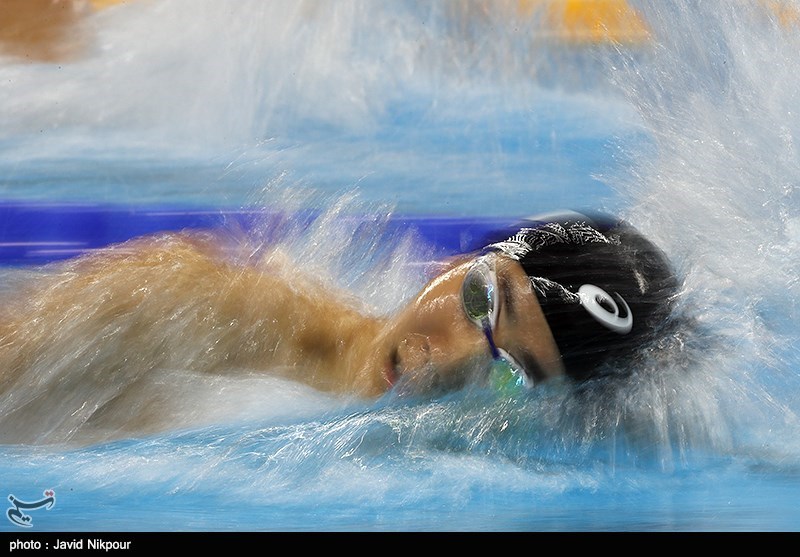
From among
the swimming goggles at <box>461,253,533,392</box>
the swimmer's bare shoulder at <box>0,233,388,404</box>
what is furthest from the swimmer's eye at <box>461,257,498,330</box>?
the swimmer's bare shoulder at <box>0,233,388,404</box>

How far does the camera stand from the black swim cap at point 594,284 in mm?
2129

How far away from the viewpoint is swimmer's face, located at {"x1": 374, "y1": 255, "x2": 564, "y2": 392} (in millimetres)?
2137

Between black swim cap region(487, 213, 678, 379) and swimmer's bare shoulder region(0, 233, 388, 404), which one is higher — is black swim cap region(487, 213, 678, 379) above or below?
above

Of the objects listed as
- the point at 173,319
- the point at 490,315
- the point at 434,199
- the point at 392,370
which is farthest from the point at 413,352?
the point at 173,319

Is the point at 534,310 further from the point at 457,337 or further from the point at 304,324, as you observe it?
the point at 304,324

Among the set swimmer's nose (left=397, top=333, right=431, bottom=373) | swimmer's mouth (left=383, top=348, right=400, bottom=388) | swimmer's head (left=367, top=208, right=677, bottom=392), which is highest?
swimmer's head (left=367, top=208, right=677, bottom=392)

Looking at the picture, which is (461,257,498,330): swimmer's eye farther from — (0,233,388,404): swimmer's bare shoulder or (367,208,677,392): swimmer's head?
(0,233,388,404): swimmer's bare shoulder

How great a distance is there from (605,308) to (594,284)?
57 millimetres

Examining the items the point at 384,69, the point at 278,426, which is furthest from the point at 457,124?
the point at 278,426

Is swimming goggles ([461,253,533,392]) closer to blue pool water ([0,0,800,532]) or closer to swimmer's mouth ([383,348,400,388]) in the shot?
blue pool water ([0,0,800,532])
